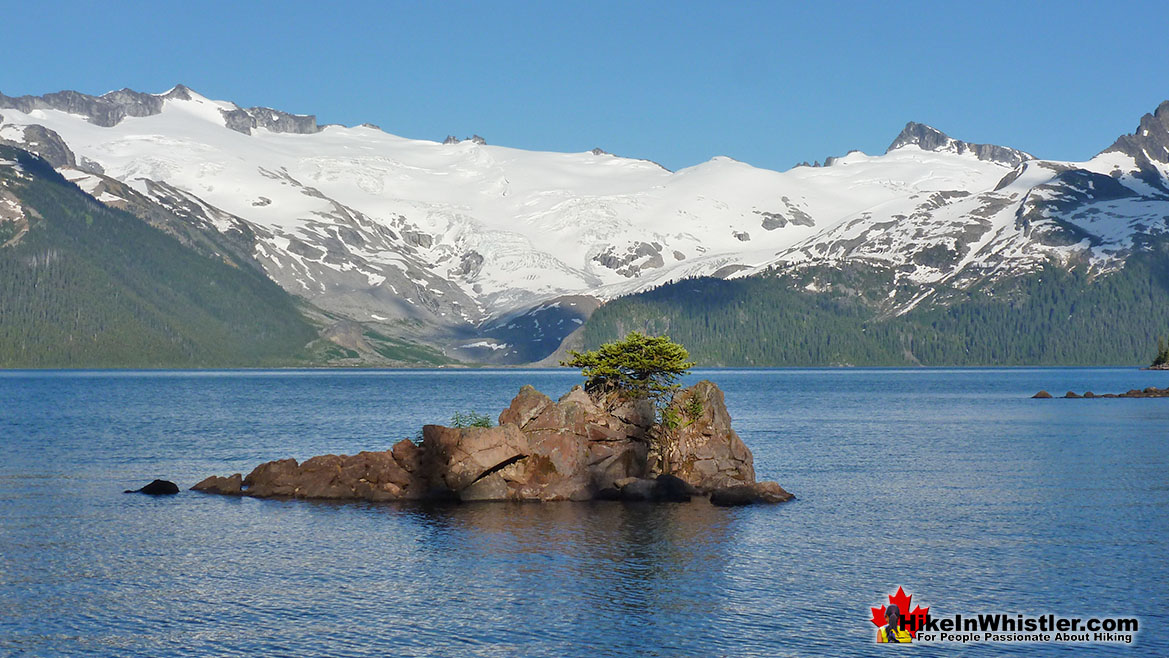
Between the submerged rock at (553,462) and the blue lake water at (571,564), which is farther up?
the submerged rock at (553,462)

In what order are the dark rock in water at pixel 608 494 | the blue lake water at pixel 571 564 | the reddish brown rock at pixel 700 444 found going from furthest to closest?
the reddish brown rock at pixel 700 444 < the dark rock in water at pixel 608 494 < the blue lake water at pixel 571 564

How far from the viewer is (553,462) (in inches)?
3440

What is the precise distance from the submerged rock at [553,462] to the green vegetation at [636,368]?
1430mm

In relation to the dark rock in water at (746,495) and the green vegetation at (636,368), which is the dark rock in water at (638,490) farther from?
the green vegetation at (636,368)

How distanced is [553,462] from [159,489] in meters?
30.0

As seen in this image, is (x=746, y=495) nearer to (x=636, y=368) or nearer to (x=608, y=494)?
(x=608, y=494)

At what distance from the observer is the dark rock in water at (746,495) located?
275ft

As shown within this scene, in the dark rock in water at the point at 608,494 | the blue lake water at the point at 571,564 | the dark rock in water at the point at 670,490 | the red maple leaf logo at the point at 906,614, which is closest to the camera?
the blue lake water at the point at 571,564

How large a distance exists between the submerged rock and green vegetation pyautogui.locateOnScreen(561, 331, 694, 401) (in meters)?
1.43

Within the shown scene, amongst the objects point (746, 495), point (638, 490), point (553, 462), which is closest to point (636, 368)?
point (553, 462)

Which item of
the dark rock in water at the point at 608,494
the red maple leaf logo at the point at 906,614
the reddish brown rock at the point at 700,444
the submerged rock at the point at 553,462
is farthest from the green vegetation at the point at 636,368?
the red maple leaf logo at the point at 906,614

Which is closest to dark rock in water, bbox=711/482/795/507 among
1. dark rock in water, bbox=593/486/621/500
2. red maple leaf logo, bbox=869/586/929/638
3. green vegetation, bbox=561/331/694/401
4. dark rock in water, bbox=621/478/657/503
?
dark rock in water, bbox=621/478/657/503

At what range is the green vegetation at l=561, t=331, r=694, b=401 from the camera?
93.8 m

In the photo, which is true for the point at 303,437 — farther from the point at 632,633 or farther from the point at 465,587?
the point at 632,633
